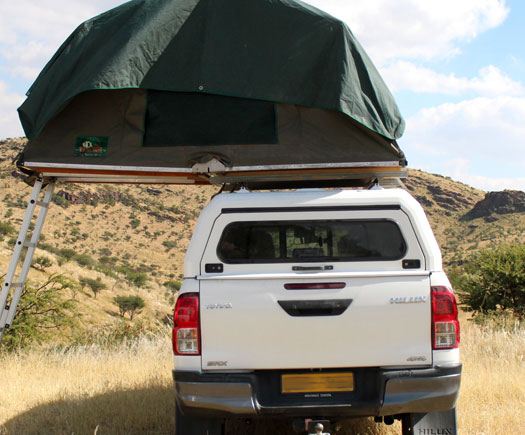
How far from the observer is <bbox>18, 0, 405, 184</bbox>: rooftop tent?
5.46 metres

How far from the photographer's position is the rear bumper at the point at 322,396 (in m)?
4.11

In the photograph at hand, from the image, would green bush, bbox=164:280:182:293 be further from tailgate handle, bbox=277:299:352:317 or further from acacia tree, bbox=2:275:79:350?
tailgate handle, bbox=277:299:352:317

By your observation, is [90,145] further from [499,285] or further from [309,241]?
[499,285]

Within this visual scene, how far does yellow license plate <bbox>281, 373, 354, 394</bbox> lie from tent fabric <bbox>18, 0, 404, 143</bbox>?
2239 millimetres

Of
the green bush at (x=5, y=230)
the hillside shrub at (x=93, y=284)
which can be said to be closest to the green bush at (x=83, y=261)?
the green bush at (x=5, y=230)

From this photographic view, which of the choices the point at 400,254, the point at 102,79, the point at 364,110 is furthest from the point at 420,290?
the point at 102,79

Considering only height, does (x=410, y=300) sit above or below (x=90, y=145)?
below

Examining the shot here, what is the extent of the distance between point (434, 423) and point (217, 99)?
341cm

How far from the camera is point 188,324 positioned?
4172 millimetres

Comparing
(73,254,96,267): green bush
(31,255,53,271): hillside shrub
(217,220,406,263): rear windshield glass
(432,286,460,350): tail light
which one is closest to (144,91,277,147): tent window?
(217,220,406,263): rear windshield glass

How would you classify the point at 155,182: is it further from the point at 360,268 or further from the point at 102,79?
the point at 360,268

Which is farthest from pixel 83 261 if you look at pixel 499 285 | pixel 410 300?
pixel 410 300

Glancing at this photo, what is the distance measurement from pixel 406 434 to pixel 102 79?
4009 mm

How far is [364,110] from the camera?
5.33 m
